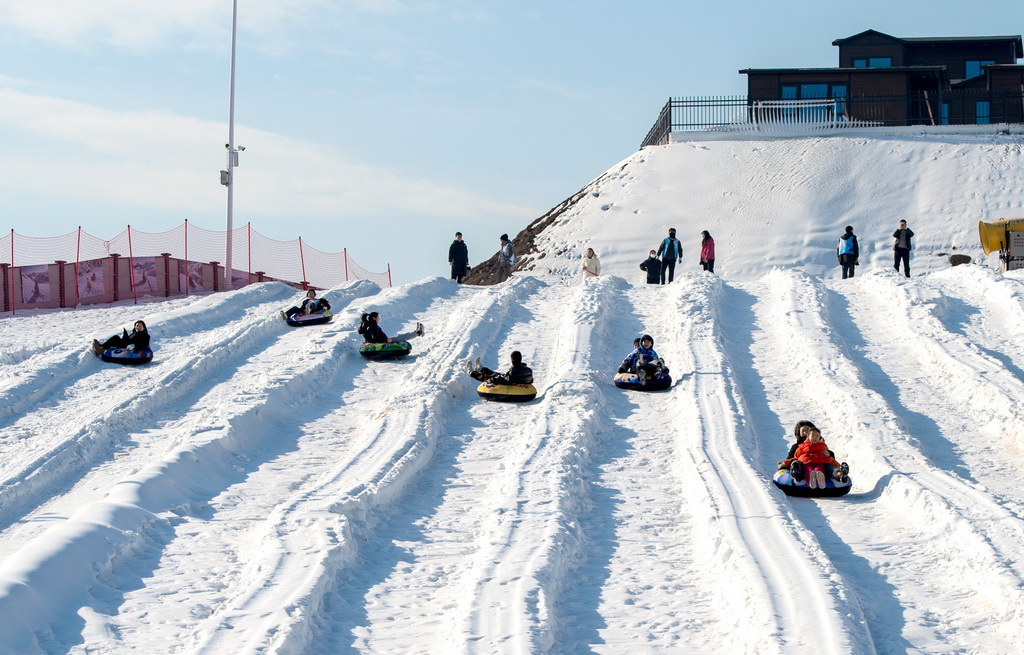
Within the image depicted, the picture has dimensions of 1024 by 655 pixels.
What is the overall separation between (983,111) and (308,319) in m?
29.3

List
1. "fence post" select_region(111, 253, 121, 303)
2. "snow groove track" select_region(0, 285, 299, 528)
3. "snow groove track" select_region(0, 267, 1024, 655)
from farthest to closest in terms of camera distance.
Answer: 1. "fence post" select_region(111, 253, 121, 303)
2. "snow groove track" select_region(0, 285, 299, 528)
3. "snow groove track" select_region(0, 267, 1024, 655)

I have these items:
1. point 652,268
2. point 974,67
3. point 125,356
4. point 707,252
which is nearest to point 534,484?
point 125,356

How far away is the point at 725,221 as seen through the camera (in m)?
32.0

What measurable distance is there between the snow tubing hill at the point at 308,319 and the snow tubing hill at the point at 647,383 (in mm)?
6892

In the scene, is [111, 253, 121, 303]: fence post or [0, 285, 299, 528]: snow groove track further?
[111, 253, 121, 303]: fence post

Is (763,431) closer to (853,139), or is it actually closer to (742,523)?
(742,523)

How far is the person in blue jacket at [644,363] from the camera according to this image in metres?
14.2

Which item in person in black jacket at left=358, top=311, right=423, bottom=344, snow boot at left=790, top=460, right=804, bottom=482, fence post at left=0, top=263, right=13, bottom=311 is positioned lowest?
snow boot at left=790, top=460, right=804, bottom=482

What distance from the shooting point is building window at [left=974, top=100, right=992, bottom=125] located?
1492 inches

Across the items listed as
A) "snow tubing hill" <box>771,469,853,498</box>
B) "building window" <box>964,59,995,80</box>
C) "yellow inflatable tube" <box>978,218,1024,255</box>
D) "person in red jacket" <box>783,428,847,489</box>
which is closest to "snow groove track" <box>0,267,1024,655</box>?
"snow tubing hill" <box>771,469,853,498</box>

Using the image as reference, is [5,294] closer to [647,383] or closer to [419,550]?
[647,383]

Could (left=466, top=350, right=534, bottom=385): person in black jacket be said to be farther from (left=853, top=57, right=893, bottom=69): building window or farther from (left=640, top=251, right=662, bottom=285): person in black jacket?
(left=853, top=57, right=893, bottom=69): building window

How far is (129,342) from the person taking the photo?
16.3 m

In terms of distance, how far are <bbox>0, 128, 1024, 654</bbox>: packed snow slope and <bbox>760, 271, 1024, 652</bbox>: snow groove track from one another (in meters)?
0.03
